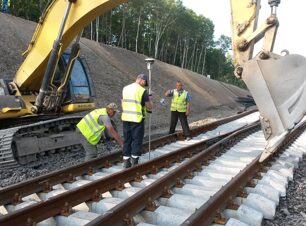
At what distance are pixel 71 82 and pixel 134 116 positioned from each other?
2797 millimetres

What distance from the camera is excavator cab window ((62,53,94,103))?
10.00m

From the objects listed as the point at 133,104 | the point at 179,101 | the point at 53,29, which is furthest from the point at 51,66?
the point at 179,101

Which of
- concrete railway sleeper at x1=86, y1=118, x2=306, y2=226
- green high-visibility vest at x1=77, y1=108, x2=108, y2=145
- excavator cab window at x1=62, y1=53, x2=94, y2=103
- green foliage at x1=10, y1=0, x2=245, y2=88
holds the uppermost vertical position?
green foliage at x1=10, y1=0, x2=245, y2=88

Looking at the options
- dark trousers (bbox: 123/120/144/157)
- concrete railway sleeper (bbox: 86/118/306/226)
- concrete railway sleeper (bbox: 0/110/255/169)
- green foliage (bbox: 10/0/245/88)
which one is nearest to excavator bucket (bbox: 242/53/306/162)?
concrete railway sleeper (bbox: 86/118/306/226)

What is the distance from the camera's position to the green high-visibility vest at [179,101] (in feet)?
41.0

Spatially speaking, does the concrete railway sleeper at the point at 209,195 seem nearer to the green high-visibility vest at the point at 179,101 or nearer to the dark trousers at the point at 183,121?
the dark trousers at the point at 183,121

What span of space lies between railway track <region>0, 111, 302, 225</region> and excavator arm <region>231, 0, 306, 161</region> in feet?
3.33

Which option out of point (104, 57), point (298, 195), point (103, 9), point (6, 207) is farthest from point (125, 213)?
point (104, 57)

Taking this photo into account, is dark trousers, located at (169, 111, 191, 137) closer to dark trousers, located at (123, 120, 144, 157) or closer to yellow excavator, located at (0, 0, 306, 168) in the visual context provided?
yellow excavator, located at (0, 0, 306, 168)

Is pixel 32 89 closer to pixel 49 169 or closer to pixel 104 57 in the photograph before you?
pixel 49 169

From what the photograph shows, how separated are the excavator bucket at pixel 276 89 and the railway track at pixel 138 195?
923 mm

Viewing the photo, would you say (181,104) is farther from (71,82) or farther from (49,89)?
(49,89)

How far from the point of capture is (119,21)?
204ft

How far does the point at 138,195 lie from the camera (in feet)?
17.4
